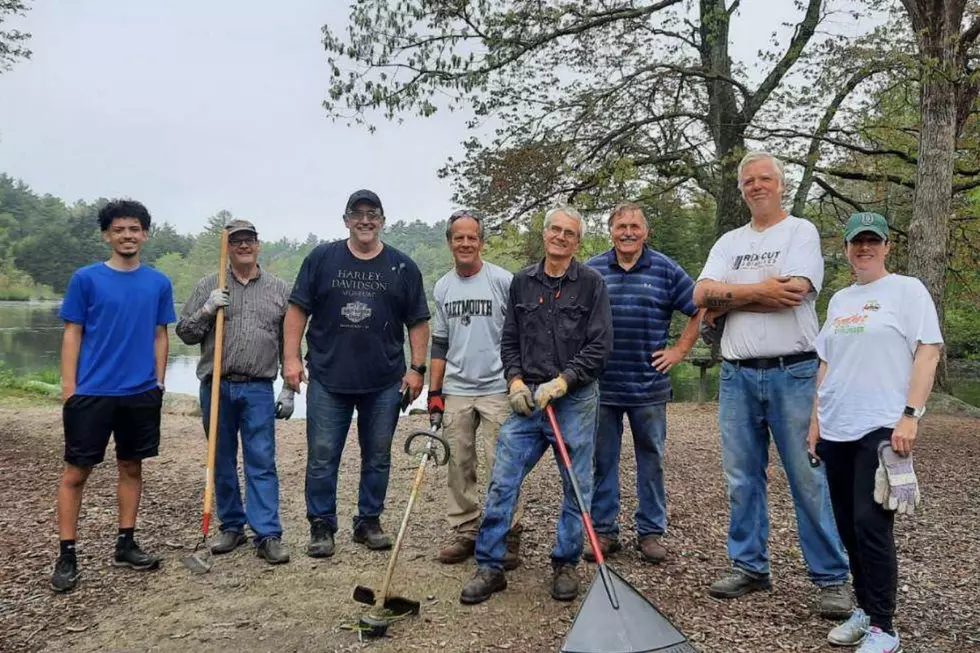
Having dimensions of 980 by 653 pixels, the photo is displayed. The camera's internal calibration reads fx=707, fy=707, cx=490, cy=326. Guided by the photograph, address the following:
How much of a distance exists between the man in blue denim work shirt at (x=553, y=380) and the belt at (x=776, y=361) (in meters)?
0.67

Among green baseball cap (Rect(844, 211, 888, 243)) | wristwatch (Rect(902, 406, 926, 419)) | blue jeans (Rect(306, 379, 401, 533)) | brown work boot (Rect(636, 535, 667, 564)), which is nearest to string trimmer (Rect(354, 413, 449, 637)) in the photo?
blue jeans (Rect(306, 379, 401, 533))

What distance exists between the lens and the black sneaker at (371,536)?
4.20 metres

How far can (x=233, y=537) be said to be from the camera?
13.9ft

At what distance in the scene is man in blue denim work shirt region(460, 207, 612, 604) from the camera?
349 cm

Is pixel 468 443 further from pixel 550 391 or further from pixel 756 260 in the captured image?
pixel 756 260

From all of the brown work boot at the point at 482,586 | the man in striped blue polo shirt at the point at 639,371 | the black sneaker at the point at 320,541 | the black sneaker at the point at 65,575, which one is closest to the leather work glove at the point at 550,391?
the man in striped blue polo shirt at the point at 639,371

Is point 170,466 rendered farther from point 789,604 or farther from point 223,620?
point 789,604

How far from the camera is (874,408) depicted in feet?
9.19

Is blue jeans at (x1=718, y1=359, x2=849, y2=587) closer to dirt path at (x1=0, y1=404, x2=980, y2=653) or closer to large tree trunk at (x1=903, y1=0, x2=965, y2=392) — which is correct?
dirt path at (x1=0, y1=404, x2=980, y2=653)

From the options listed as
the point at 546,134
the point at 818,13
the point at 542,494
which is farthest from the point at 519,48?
the point at 542,494

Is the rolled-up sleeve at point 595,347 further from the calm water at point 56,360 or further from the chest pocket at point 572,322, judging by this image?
the calm water at point 56,360

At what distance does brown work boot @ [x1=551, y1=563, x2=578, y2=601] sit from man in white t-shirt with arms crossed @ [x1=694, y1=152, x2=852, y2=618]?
694mm

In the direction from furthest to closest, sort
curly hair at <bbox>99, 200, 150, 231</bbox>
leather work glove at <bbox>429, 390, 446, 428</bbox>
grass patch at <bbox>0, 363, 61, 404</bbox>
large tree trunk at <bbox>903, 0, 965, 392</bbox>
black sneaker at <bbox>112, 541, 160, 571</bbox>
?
1. grass patch at <bbox>0, 363, 61, 404</bbox>
2. large tree trunk at <bbox>903, 0, 965, 392</bbox>
3. leather work glove at <bbox>429, 390, 446, 428</bbox>
4. black sneaker at <bbox>112, 541, 160, 571</bbox>
5. curly hair at <bbox>99, 200, 150, 231</bbox>

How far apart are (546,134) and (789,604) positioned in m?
8.94
